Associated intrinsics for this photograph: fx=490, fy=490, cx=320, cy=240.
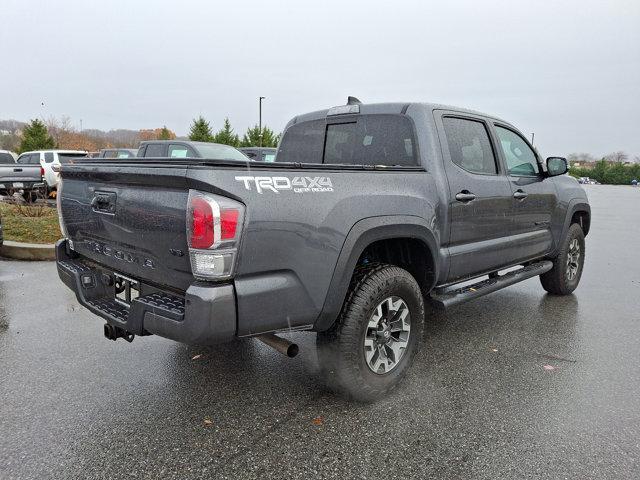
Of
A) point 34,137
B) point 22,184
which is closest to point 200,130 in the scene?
point 34,137

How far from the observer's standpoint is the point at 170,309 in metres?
2.52

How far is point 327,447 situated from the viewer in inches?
105

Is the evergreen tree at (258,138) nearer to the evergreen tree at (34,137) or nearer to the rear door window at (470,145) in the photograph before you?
the evergreen tree at (34,137)

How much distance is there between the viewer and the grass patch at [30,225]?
798 centimetres

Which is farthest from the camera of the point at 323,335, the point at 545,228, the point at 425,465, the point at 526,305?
the point at 526,305

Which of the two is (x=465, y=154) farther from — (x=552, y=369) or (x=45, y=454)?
(x=45, y=454)

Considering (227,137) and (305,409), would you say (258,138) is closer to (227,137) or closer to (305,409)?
(227,137)

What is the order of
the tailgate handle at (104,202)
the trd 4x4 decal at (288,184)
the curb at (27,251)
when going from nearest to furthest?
the trd 4x4 decal at (288,184), the tailgate handle at (104,202), the curb at (27,251)

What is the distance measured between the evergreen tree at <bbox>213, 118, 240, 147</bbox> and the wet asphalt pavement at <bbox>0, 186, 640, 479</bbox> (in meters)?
31.6

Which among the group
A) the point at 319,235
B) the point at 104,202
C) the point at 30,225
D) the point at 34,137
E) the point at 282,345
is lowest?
the point at 30,225

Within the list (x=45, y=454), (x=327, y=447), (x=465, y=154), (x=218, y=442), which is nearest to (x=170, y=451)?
(x=218, y=442)

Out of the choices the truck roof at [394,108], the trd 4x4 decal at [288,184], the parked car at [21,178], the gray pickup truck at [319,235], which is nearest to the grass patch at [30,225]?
the parked car at [21,178]

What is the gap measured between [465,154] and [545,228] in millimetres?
1721

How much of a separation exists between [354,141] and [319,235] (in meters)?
1.65
